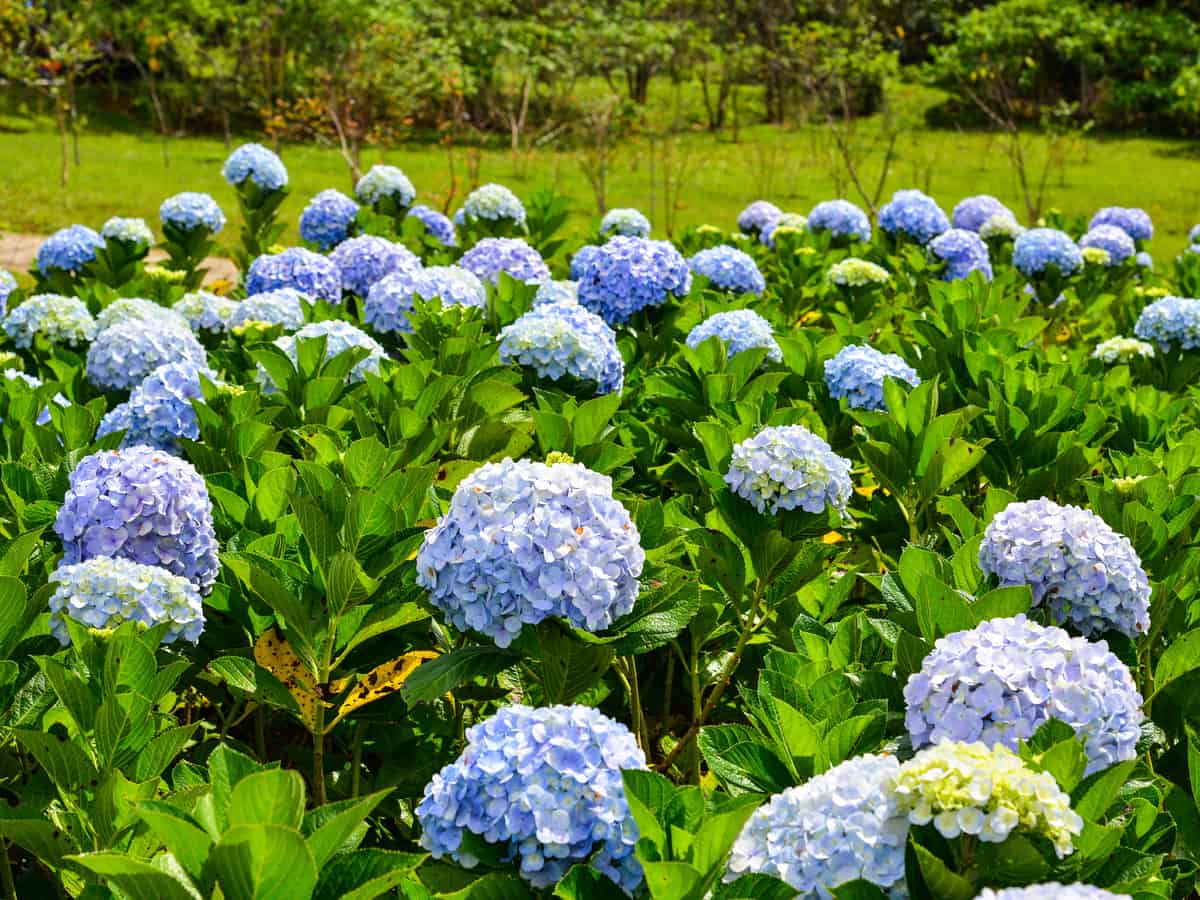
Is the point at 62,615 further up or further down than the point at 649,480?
further up

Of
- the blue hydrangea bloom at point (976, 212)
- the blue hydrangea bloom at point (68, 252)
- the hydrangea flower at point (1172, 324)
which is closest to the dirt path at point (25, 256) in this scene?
the blue hydrangea bloom at point (68, 252)

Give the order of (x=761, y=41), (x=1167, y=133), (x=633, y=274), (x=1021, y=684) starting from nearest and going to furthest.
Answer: (x=1021, y=684) → (x=633, y=274) → (x=1167, y=133) → (x=761, y=41)

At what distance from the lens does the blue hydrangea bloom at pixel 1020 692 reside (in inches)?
65.5

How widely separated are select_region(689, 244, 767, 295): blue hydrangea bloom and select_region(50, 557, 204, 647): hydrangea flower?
306 centimetres

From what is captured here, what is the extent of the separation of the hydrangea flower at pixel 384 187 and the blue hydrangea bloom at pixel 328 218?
42cm

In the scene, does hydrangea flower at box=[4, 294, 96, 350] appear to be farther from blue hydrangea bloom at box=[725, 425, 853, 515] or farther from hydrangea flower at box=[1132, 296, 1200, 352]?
hydrangea flower at box=[1132, 296, 1200, 352]

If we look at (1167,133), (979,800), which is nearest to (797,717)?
(979,800)

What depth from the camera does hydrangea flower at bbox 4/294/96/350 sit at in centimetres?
410

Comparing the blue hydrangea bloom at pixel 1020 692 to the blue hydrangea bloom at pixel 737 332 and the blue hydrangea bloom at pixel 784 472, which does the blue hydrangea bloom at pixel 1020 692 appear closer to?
the blue hydrangea bloom at pixel 784 472

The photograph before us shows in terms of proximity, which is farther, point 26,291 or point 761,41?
point 761,41

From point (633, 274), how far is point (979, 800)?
2.85m

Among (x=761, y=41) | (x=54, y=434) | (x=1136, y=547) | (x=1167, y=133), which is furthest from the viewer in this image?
(x=761, y=41)

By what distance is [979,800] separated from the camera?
1.29 metres

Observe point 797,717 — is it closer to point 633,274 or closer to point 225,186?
point 633,274
